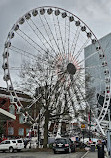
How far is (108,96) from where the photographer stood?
36.2 metres

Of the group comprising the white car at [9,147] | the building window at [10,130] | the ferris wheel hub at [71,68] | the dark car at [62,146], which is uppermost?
the ferris wheel hub at [71,68]

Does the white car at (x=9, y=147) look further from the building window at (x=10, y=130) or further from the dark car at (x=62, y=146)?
the building window at (x=10, y=130)

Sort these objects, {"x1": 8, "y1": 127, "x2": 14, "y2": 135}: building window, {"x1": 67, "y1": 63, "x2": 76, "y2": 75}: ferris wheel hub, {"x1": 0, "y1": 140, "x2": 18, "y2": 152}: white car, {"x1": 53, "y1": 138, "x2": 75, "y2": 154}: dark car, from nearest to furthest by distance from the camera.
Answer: {"x1": 53, "y1": 138, "x2": 75, "y2": 154}: dark car
{"x1": 0, "y1": 140, "x2": 18, "y2": 152}: white car
{"x1": 67, "y1": 63, "x2": 76, "y2": 75}: ferris wheel hub
{"x1": 8, "y1": 127, "x2": 14, "y2": 135}: building window

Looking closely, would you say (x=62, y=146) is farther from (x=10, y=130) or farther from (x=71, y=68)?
(x=10, y=130)

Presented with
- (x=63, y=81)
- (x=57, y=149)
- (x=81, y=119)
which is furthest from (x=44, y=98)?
(x=57, y=149)

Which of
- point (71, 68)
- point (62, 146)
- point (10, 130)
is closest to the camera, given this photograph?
point (62, 146)

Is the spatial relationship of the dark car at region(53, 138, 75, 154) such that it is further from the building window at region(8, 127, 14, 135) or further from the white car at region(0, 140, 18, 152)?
the building window at region(8, 127, 14, 135)

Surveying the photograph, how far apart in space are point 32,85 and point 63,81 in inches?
180

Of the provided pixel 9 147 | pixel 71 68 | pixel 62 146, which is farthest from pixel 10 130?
pixel 62 146

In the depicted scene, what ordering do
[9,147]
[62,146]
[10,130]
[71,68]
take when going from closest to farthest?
[62,146]
[9,147]
[71,68]
[10,130]

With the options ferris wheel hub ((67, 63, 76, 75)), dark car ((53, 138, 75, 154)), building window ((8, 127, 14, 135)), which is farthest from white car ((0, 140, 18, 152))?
building window ((8, 127, 14, 135))

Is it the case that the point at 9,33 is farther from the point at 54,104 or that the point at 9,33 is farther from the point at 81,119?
the point at 81,119

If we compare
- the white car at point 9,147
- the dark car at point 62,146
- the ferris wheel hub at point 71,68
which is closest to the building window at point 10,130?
the white car at point 9,147

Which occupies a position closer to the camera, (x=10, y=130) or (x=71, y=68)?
(x=71, y=68)
